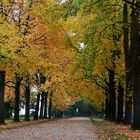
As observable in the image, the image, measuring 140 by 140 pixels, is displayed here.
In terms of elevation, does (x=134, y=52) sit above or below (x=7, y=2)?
below

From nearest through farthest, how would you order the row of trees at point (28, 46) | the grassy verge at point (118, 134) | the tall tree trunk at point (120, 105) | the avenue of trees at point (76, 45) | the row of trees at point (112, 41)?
the grassy verge at point (118, 134), the row of trees at point (112, 41), the avenue of trees at point (76, 45), the row of trees at point (28, 46), the tall tree trunk at point (120, 105)

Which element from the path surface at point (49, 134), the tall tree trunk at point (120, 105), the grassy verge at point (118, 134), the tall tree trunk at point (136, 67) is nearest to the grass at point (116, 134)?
the grassy verge at point (118, 134)

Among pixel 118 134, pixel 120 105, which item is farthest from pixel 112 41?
pixel 118 134

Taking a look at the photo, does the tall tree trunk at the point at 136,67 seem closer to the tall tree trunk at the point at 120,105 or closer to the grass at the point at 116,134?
the grass at the point at 116,134

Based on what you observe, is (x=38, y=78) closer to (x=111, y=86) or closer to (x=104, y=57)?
(x=111, y=86)

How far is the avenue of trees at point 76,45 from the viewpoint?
2428 cm

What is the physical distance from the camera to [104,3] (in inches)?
808

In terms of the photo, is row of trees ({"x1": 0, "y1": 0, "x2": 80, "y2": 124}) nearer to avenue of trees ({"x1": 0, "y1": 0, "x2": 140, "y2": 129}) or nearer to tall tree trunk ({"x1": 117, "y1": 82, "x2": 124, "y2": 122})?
avenue of trees ({"x1": 0, "y1": 0, "x2": 140, "y2": 129})

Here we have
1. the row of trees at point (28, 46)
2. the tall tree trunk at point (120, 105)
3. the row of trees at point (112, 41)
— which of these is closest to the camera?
the row of trees at point (112, 41)

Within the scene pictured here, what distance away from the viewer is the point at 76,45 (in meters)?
44.8

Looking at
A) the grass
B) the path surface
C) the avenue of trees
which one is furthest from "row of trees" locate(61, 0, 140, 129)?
the path surface

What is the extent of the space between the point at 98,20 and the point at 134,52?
2.71m

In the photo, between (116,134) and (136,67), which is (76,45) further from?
(116,134)

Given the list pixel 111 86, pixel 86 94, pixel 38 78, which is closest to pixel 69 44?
pixel 111 86
